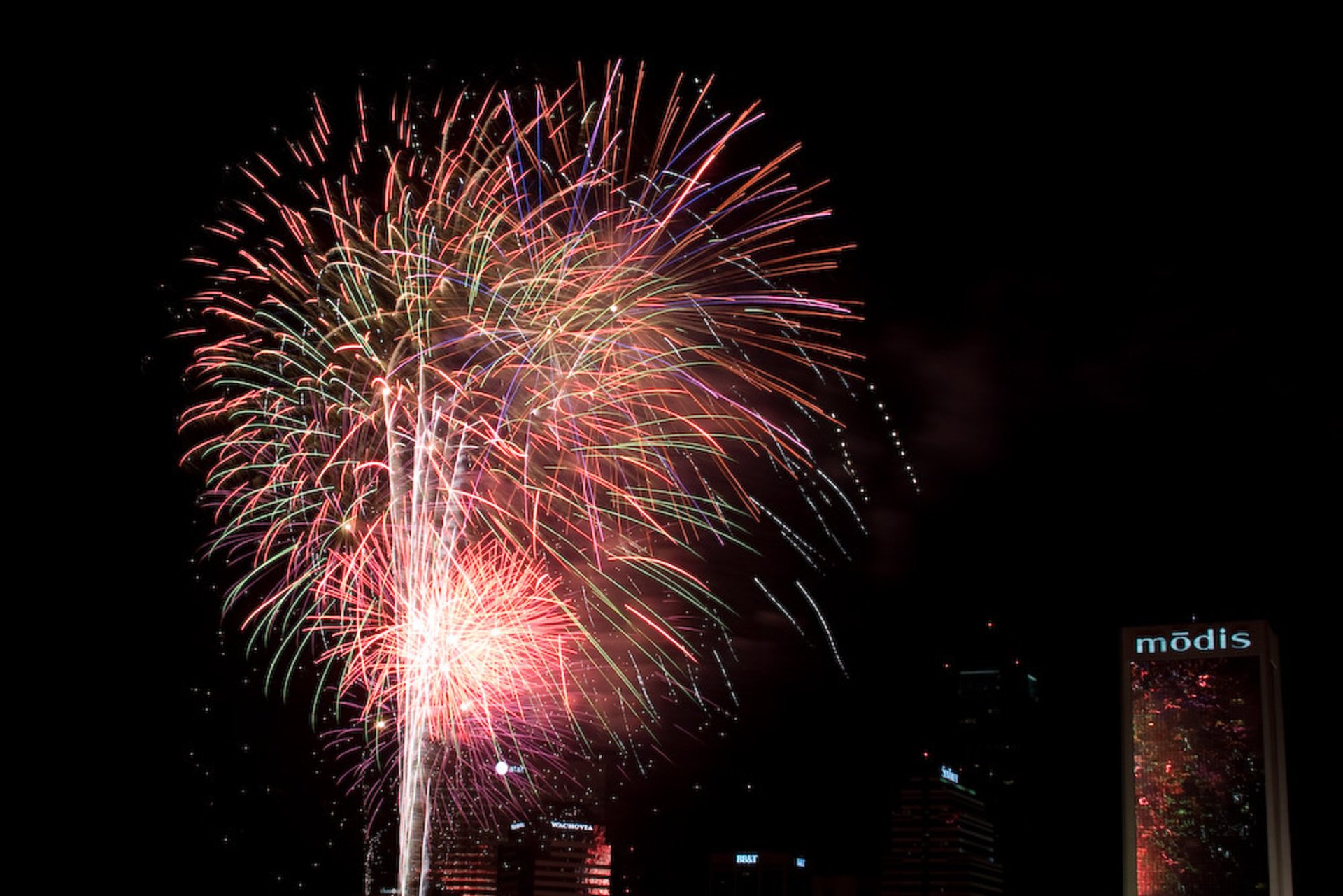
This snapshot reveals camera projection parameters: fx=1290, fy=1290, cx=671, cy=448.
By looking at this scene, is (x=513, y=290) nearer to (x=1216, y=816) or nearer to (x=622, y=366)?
(x=622, y=366)

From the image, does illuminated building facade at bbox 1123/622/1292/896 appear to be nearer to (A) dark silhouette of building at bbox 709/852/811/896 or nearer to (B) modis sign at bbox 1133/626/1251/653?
(B) modis sign at bbox 1133/626/1251/653

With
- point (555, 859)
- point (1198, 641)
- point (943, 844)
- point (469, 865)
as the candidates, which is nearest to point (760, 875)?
point (943, 844)

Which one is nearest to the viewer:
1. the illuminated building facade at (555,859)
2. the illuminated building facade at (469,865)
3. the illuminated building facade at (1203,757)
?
the illuminated building facade at (1203,757)

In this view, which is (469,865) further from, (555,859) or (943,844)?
(943,844)

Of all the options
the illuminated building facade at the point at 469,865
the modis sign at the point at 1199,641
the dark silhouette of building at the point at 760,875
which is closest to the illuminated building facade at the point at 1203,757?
the modis sign at the point at 1199,641

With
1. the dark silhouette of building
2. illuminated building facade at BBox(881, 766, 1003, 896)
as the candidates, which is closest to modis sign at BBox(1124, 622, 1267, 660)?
illuminated building facade at BBox(881, 766, 1003, 896)

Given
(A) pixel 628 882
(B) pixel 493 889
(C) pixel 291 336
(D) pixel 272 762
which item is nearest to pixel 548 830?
(B) pixel 493 889

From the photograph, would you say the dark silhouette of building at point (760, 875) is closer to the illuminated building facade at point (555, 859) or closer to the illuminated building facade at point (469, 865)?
the illuminated building facade at point (555, 859)
